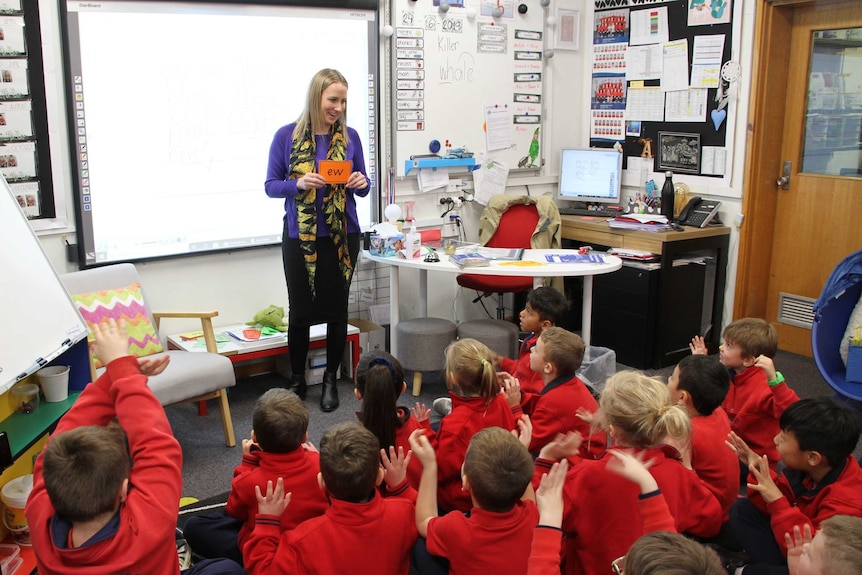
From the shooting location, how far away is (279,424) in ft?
6.89

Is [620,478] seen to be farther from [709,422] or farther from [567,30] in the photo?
[567,30]

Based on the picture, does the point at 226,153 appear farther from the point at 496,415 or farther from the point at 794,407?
the point at 794,407

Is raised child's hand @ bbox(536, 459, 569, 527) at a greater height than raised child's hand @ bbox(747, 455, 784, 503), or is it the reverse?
raised child's hand @ bbox(536, 459, 569, 527)

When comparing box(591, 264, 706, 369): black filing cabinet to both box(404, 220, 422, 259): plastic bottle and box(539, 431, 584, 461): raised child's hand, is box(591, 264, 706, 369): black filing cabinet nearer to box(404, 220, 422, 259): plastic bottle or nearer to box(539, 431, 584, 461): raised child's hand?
box(404, 220, 422, 259): plastic bottle

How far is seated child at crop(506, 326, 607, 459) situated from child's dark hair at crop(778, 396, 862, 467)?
25.2 inches

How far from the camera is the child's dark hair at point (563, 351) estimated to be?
2.68 metres

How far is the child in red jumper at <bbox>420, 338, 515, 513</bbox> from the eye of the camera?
8.04 feet

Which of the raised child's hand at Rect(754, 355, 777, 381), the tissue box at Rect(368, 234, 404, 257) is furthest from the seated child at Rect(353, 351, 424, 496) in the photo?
the tissue box at Rect(368, 234, 404, 257)

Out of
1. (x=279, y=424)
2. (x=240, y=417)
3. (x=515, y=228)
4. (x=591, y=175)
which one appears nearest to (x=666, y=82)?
(x=591, y=175)

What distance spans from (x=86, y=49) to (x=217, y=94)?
0.66m

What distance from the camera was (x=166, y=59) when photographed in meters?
3.90

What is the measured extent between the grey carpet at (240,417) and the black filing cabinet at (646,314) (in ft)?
0.40

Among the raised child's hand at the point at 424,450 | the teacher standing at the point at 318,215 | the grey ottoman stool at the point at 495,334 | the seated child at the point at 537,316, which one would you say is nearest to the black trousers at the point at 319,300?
the teacher standing at the point at 318,215

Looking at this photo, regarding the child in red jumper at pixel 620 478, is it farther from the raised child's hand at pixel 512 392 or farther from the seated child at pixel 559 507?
the raised child's hand at pixel 512 392
